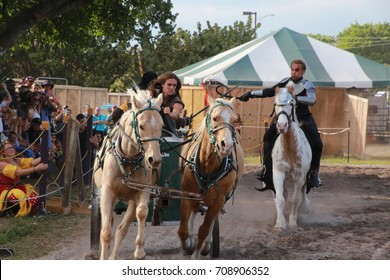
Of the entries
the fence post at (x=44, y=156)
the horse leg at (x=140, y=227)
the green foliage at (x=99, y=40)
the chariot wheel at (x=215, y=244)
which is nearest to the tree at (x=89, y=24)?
the green foliage at (x=99, y=40)

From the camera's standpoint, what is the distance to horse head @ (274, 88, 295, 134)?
1202cm

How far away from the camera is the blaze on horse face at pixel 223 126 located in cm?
894

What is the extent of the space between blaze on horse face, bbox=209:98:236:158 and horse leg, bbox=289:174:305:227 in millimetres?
3710

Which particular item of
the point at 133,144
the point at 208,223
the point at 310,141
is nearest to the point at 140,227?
the point at 133,144

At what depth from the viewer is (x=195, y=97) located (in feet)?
94.2

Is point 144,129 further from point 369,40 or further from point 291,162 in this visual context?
point 369,40

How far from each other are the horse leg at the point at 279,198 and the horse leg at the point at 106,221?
399 centimetres

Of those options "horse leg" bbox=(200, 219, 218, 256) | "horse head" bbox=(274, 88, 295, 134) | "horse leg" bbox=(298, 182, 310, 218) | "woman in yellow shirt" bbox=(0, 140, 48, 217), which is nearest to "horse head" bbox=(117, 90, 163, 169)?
"horse leg" bbox=(200, 219, 218, 256)

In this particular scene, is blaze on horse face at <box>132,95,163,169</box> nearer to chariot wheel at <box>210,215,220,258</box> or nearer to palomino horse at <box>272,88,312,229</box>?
chariot wheel at <box>210,215,220,258</box>

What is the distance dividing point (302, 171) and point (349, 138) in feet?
51.1

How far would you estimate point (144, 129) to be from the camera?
8461 millimetres

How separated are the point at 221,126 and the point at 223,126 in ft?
0.09

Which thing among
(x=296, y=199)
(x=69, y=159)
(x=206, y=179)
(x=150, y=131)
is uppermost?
(x=150, y=131)
